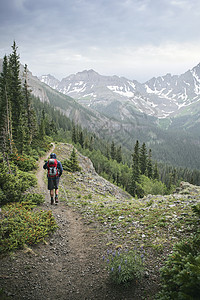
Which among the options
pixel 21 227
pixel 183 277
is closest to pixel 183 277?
pixel 183 277

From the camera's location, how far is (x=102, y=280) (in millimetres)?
5492

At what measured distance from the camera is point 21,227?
7.56 meters

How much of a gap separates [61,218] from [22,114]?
2963 centimetres

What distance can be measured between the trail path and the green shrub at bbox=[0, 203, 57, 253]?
1.21 feet

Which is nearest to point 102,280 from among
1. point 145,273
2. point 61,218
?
point 145,273

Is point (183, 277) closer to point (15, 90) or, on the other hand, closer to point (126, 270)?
point (126, 270)

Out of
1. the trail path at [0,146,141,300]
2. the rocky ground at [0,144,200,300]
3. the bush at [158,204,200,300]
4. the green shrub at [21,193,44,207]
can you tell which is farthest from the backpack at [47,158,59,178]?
the bush at [158,204,200,300]

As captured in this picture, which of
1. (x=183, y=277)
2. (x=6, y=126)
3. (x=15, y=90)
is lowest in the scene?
(x=183, y=277)

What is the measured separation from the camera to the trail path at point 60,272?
5.02 m

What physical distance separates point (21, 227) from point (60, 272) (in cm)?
273

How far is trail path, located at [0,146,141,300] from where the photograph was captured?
5.02 metres

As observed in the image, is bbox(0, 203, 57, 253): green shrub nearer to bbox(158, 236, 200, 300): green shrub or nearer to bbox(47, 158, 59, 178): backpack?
bbox(47, 158, 59, 178): backpack

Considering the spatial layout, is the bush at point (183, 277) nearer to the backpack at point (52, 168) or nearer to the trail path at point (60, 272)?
the trail path at point (60, 272)

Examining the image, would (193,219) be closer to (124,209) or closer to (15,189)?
(124,209)
